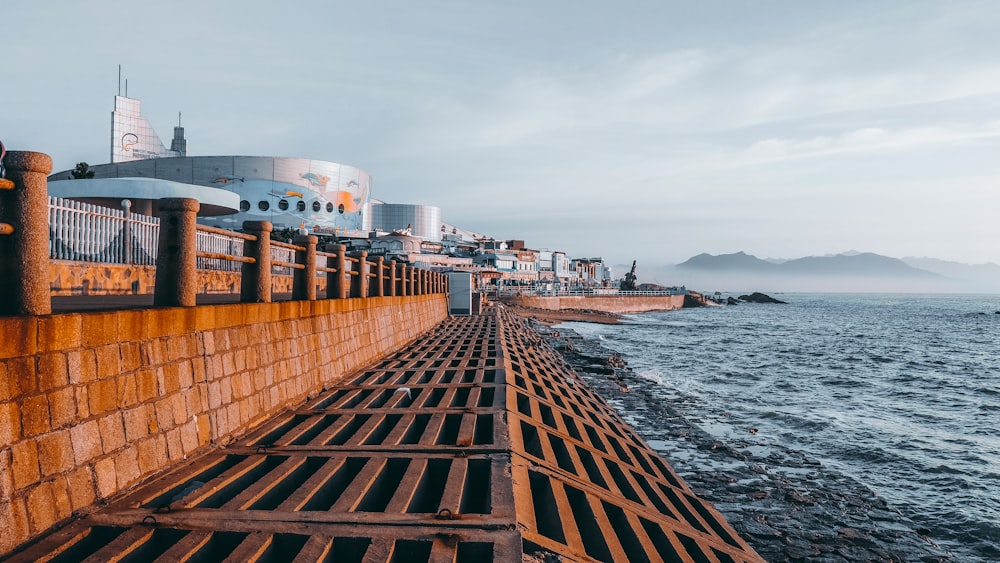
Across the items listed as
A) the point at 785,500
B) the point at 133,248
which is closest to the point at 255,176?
the point at 133,248

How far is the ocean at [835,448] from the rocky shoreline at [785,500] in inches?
1.2

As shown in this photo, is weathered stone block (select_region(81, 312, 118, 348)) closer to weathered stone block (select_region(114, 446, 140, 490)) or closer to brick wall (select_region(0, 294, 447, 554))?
brick wall (select_region(0, 294, 447, 554))

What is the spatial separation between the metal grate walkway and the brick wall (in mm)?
215

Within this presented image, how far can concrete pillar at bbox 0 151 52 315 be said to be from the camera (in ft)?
13.2

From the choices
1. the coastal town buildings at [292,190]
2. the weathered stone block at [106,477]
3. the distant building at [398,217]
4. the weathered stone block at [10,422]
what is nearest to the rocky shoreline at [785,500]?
the weathered stone block at [106,477]

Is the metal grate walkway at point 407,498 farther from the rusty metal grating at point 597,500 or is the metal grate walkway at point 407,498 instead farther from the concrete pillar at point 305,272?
the concrete pillar at point 305,272

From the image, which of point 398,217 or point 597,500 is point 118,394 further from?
point 398,217

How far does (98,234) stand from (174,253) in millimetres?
6509

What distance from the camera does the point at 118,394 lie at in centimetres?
468

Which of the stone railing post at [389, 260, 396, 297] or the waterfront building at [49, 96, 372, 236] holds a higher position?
the waterfront building at [49, 96, 372, 236]

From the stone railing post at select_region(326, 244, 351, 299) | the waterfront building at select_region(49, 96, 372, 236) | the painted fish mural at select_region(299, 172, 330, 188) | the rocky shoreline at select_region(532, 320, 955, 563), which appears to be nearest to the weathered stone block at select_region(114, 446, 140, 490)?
the stone railing post at select_region(326, 244, 351, 299)

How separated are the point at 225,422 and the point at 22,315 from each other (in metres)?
2.67

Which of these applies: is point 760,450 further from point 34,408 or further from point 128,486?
point 34,408

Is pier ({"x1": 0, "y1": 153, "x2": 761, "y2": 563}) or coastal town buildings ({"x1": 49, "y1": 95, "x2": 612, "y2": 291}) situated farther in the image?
coastal town buildings ({"x1": 49, "y1": 95, "x2": 612, "y2": 291})
